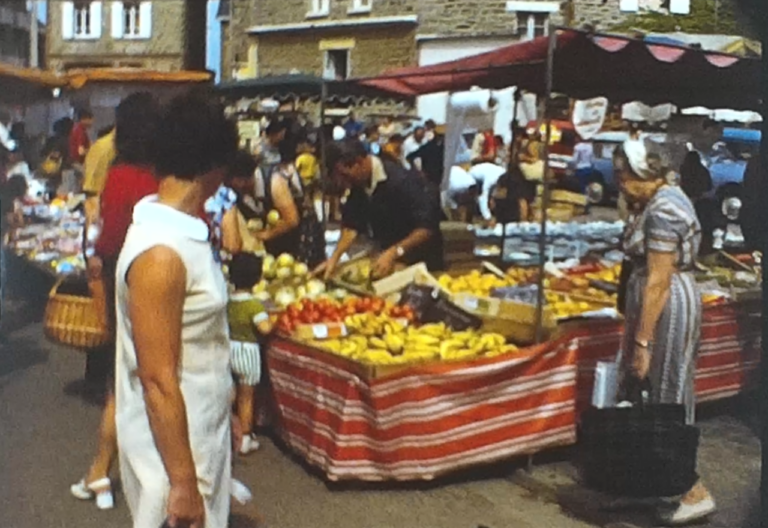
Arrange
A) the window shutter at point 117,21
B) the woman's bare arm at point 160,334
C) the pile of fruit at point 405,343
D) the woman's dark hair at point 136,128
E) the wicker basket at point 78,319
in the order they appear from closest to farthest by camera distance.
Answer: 1. the woman's bare arm at point 160,334
2. the woman's dark hair at point 136,128
3. the wicker basket at point 78,319
4. the window shutter at point 117,21
5. the pile of fruit at point 405,343

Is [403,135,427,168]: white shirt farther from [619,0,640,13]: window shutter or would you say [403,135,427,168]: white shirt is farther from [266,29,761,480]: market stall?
[619,0,640,13]: window shutter

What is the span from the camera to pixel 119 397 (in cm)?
224

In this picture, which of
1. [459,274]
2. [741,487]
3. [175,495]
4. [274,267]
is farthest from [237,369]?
[741,487]

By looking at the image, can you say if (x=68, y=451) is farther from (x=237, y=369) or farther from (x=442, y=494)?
(x=442, y=494)

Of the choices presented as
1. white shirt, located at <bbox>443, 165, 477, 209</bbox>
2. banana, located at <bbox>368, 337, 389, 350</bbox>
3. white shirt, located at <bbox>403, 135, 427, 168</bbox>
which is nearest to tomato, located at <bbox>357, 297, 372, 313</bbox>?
banana, located at <bbox>368, 337, 389, 350</bbox>

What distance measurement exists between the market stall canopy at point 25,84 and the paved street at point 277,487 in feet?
1.95

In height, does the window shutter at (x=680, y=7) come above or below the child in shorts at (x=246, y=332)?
above

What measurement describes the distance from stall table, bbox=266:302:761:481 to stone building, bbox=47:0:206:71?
3.37 ft

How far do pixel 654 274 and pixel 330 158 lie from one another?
982mm

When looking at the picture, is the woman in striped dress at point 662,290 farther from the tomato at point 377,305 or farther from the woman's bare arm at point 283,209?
the woman's bare arm at point 283,209

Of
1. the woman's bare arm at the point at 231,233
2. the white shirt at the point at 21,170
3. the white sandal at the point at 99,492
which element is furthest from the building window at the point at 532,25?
the white sandal at the point at 99,492

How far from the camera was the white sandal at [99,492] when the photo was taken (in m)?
2.83

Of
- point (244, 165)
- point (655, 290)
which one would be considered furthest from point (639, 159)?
point (244, 165)

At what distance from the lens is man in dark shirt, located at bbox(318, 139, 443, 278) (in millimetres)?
3021
